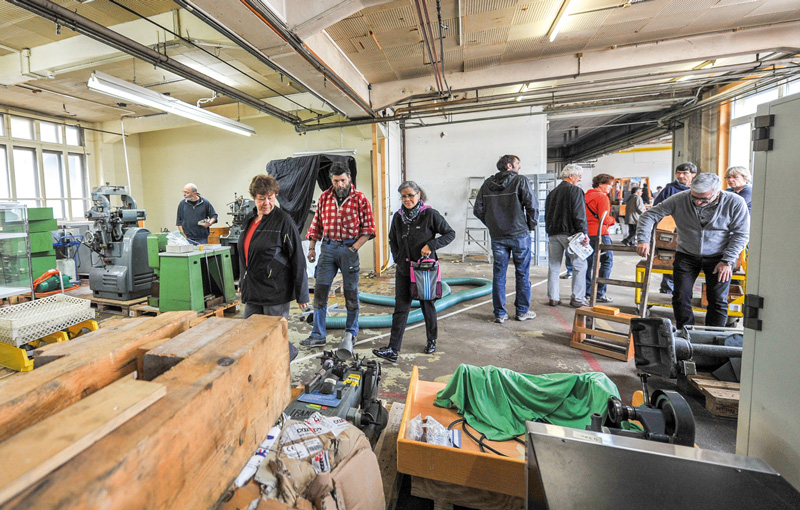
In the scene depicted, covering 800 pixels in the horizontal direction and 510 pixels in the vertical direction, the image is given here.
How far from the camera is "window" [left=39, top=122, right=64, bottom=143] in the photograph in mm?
7555

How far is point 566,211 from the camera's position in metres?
4.13

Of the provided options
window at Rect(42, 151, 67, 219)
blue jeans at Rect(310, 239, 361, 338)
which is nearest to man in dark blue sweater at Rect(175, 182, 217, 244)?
blue jeans at Rect(310, 239, 361, 338)

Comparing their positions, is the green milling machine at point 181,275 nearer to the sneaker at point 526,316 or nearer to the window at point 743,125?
the sneaker at point 526,316

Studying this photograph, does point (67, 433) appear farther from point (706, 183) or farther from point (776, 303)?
point (706, 183)

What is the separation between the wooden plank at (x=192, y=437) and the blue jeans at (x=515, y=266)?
126 inches

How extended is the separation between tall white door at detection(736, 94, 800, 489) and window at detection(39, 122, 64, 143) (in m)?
10.7

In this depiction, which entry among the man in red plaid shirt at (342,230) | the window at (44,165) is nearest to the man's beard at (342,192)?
the man in red plaid shirt at (342,230)

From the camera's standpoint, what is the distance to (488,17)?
14.2ft

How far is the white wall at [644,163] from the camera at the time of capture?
13.6 meters

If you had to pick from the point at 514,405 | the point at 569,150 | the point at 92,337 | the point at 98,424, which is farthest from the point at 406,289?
the point at 569,150

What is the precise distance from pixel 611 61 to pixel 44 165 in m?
10.7

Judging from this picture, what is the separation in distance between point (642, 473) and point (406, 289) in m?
2.25

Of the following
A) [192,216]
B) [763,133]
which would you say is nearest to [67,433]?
[763,133]

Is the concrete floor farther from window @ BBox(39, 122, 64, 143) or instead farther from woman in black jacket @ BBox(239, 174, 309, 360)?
window @ BBox(39, 122, 64, 143)
